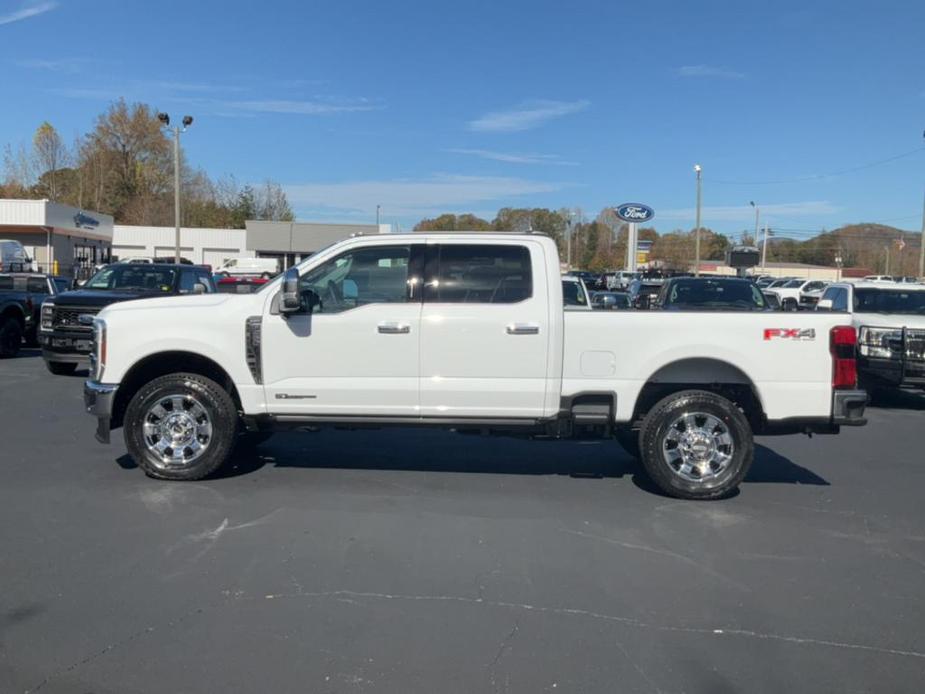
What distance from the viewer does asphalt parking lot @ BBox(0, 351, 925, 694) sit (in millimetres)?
3934

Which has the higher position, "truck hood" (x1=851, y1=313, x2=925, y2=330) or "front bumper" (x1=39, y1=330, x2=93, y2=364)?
"truck hood" (x1=851, y1=313, x2=925, y2=330)

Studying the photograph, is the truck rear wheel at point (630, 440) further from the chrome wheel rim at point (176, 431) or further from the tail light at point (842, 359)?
the chrome wheel rim at point (176, 431)

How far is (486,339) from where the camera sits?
6.80 meters

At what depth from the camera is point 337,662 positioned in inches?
156

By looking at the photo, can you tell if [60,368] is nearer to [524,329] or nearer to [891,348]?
[524,329]

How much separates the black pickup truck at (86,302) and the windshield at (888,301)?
406 inches

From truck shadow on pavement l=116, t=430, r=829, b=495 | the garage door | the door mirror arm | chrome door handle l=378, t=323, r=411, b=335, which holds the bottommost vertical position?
truck shadow on pavement l=116, t=430, r=829, b=495

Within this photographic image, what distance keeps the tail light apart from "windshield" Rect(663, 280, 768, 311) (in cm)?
703

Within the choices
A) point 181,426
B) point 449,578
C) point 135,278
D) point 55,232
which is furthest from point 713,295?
point 55,232

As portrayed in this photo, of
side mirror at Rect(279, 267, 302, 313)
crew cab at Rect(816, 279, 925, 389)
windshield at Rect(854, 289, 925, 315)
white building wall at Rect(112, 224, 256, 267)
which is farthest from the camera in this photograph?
white building wall at Rect(112, 224, 256, 267)

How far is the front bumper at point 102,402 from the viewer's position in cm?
697

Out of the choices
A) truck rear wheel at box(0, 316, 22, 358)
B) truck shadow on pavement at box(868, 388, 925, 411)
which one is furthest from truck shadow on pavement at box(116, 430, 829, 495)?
truck rear wheel at box(0, 316, 22, 358)

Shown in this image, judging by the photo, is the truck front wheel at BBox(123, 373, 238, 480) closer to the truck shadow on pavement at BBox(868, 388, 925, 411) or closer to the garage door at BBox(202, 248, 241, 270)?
the truck shadow on pavement at BBox(868, 388, 925, 411)

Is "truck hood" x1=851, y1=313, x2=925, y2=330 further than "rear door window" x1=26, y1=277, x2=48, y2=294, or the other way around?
"rear door window" x1=26, y1=277, x2=48, y2=294
